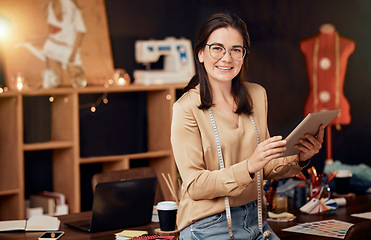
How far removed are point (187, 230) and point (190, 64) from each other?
292cm

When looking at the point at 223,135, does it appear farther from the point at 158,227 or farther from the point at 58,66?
the point at 58,66

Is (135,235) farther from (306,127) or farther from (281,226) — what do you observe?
(306,127)

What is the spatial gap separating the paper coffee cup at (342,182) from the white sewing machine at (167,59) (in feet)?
5.63

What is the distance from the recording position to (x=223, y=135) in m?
2.26

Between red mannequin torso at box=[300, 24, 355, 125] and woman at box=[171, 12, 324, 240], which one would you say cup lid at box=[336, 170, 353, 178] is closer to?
woman at box=[171, 12, 324, 240]

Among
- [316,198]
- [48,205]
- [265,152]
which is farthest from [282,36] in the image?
[265,152]

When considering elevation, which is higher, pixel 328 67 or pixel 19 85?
pixel 328 67

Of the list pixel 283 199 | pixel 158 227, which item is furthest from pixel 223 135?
pixel 283 199

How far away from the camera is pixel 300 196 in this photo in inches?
132

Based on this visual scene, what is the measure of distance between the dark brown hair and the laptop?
2.30 feet

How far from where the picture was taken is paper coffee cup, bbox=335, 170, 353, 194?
3732mm

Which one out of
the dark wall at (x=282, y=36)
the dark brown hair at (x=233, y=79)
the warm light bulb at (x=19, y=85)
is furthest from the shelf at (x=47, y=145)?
the dark brown hair at (x=233, y=79)

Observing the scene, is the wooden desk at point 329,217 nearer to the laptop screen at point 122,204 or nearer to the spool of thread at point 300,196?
the spool of thread at point 300,196

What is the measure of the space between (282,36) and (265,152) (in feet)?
14.1
